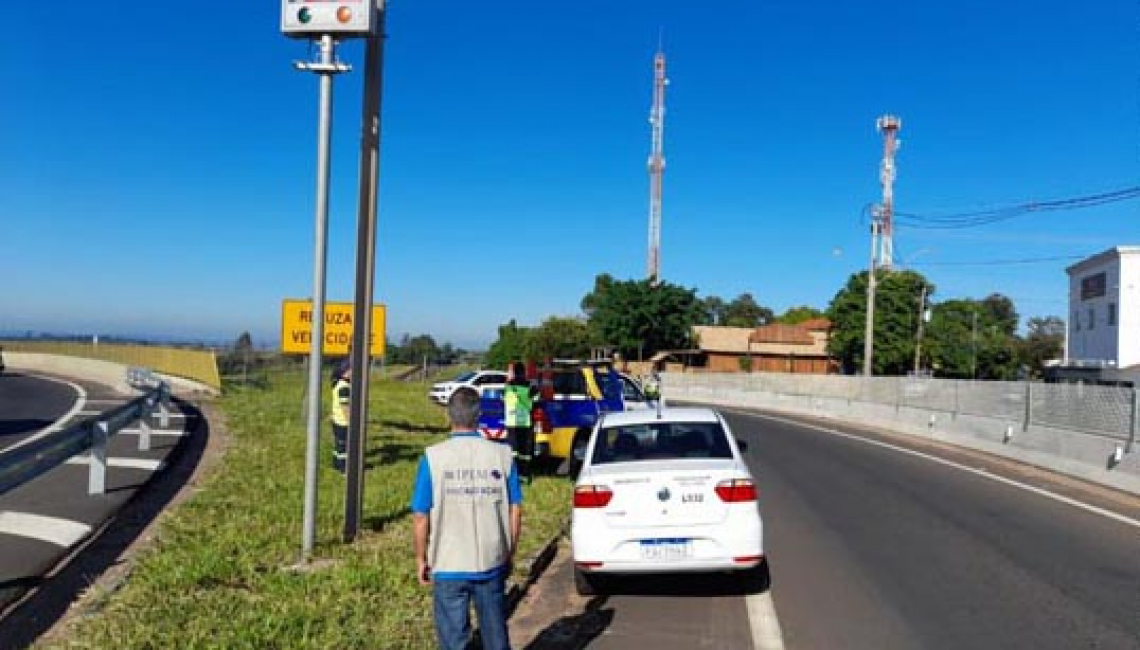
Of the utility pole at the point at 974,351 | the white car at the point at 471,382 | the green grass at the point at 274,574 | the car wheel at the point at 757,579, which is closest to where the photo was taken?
the green grass at the point at 274,574

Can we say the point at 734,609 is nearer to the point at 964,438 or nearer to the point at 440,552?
the point at 440,552

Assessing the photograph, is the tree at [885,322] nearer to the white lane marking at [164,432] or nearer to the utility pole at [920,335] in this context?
the utility pole at [920,335]

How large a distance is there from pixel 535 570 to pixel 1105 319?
63.5 meters

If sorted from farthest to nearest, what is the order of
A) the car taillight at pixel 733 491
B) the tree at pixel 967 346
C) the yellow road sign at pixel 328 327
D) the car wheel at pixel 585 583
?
the tree at pixel 967 346
the yellow road sign at pixel 328 327
the car wheel at pixel 585 583
the car taillight at pixel 733 491

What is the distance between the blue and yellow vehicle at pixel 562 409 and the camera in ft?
52.6

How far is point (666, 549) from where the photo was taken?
7930mm

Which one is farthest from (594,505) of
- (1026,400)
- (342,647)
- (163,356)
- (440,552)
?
(163,356)

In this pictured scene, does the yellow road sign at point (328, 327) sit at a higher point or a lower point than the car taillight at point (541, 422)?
higher

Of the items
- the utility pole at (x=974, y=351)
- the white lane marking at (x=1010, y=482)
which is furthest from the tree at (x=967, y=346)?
the white lane marking at (x=1010, y=482)

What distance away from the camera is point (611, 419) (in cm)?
939

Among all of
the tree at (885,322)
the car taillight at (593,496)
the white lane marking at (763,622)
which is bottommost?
the white lane marking at (763,622)

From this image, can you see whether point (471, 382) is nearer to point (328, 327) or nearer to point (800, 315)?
point (328, 327)

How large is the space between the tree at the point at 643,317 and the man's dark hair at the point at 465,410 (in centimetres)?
7737

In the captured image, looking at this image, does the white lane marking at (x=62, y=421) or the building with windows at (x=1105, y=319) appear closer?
the white lane marking at (x=62, y=421)
